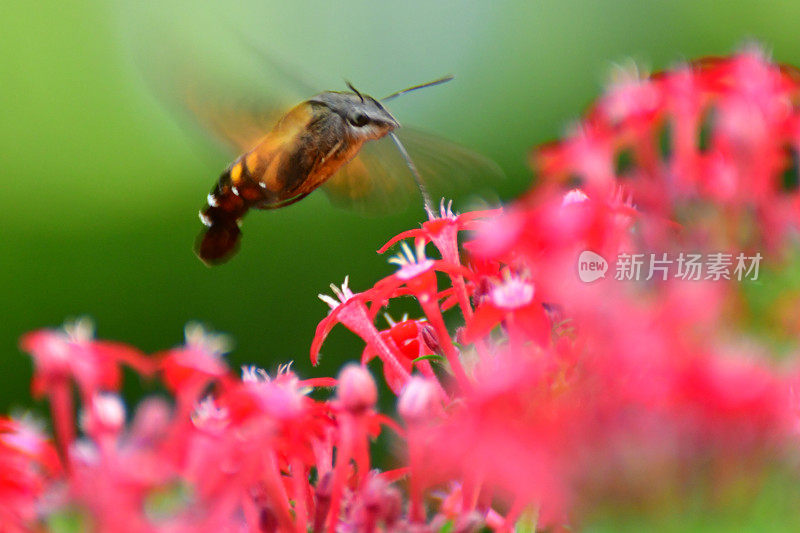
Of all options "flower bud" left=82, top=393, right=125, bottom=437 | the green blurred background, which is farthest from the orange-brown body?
the green blurred background

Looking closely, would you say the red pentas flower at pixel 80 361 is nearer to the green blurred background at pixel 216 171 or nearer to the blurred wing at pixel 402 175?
the blurred wing at pixel 402 175

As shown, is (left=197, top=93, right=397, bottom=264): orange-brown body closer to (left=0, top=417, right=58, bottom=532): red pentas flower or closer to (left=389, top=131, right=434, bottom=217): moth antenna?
(left=389, top=131, right=434, bottom=217): moth antenna

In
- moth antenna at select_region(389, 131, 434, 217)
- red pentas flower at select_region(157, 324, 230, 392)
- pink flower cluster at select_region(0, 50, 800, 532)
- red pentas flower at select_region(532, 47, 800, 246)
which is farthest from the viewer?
moth antenna at select_region(389, 131, 434, 217)

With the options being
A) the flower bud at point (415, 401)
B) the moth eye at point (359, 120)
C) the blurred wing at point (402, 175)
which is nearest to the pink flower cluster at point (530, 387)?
the flower bud at point (415, 401)

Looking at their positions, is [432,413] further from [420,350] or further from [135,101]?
[135,101]

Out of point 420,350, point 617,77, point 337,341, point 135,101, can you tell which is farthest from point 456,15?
point 420,350

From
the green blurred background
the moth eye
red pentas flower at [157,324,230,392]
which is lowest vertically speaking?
red pentas flower at [157,324,230,392]
